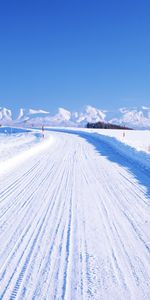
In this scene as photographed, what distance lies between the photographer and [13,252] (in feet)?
16.4

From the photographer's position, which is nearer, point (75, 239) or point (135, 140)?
point (75, 239)

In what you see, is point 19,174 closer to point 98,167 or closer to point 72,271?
point 98,167

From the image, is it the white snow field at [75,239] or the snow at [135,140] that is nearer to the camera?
the white snow field at [75,239]

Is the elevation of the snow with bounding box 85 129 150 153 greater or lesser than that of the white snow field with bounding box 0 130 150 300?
lesser

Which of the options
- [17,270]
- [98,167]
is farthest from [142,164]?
[17,270]

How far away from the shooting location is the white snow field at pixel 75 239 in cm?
402

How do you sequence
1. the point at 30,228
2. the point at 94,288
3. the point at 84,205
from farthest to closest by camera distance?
the point at 84,205 < the point at 30,228 < the point at 94,288

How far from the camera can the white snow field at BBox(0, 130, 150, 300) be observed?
402 cm

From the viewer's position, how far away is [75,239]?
5.49 m

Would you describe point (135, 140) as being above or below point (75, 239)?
below

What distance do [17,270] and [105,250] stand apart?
48.4 inches

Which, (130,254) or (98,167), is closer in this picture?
(130,254)

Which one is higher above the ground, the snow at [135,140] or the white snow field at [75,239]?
the white snow field at [75,239]

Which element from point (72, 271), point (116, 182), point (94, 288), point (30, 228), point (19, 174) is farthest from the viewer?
point (19, 174)
